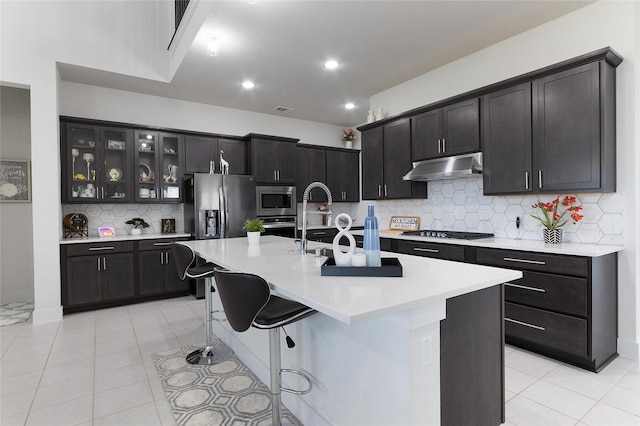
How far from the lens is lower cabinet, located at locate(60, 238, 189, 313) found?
12.8ft

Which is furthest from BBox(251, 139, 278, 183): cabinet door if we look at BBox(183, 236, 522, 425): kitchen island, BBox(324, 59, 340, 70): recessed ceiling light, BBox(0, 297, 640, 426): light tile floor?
BBox(183, 236, 522, 425): kitchen island

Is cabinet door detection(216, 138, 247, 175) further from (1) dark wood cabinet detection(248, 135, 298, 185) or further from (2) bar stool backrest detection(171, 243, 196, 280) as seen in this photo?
(2) bar stool backrest detection(171, 243, 196, 280)

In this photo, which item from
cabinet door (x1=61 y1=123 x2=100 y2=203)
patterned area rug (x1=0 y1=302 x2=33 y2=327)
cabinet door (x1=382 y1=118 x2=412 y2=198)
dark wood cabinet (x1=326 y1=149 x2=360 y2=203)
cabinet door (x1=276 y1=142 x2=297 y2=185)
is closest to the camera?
patterned area rug (x1=0 y1=302 x2=33 y2=327)

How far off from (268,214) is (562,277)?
3.83m

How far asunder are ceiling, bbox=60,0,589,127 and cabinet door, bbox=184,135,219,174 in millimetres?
637

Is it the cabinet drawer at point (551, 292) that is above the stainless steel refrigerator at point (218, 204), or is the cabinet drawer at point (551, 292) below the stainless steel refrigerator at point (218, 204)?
below

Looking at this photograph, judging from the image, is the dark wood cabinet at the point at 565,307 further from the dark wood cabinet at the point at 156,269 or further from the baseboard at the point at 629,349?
the dark wood cabinet at the point at 156,269

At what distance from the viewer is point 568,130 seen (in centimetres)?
271

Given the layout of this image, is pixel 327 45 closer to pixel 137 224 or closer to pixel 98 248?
pixel 137 224

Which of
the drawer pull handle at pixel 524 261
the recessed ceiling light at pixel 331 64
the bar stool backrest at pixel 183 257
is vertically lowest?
the drawer pull handle at pixel 524 261

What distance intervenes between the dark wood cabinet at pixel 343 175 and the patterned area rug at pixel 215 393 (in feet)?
13.0

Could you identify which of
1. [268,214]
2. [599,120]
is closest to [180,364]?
[268,214]

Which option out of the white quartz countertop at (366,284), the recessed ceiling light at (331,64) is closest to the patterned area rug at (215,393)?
the white quartz countertop at (366,284)

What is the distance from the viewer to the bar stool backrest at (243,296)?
1.47 metres
